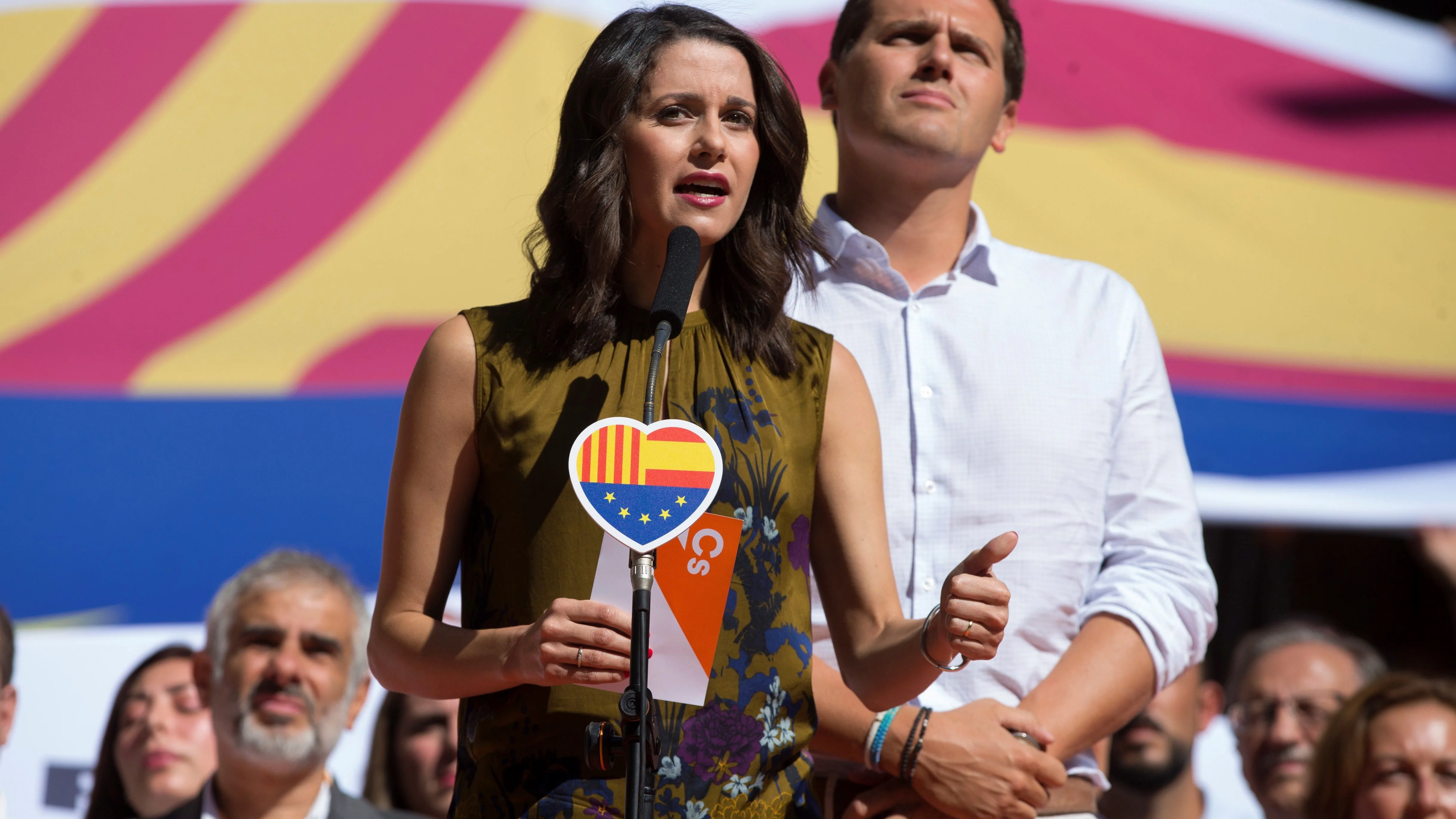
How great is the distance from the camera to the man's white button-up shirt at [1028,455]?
2.26 metres

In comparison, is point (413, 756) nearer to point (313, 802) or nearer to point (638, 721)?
point (313, 802)

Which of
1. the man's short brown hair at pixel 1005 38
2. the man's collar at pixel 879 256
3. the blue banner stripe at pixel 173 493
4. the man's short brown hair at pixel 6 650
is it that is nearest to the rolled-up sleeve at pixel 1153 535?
the man's collar at pixel 879 256

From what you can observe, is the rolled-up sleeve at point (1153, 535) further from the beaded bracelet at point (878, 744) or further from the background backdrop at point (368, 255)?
the background backdrop at point (368, 255)

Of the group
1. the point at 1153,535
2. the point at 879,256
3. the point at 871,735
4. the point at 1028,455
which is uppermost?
the point at 879,256

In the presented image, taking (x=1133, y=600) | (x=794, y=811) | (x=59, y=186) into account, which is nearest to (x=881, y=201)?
(x=1133, y=600)

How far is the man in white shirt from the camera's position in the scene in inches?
83.7

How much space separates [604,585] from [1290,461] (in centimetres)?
366

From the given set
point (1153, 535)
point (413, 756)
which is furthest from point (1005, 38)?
point (413, 756)

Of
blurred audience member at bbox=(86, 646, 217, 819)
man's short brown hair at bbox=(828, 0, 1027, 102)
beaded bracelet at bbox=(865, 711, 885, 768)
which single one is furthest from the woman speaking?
blurred audience member at bbox=(86, 646, 217, 819)

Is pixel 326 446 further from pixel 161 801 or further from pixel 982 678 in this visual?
pixel 982 678

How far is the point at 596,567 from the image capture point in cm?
159

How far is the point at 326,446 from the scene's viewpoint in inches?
165

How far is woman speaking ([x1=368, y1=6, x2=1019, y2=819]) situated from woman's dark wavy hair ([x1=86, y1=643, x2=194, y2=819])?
2448 millimetres

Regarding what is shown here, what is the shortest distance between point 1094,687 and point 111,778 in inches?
110
